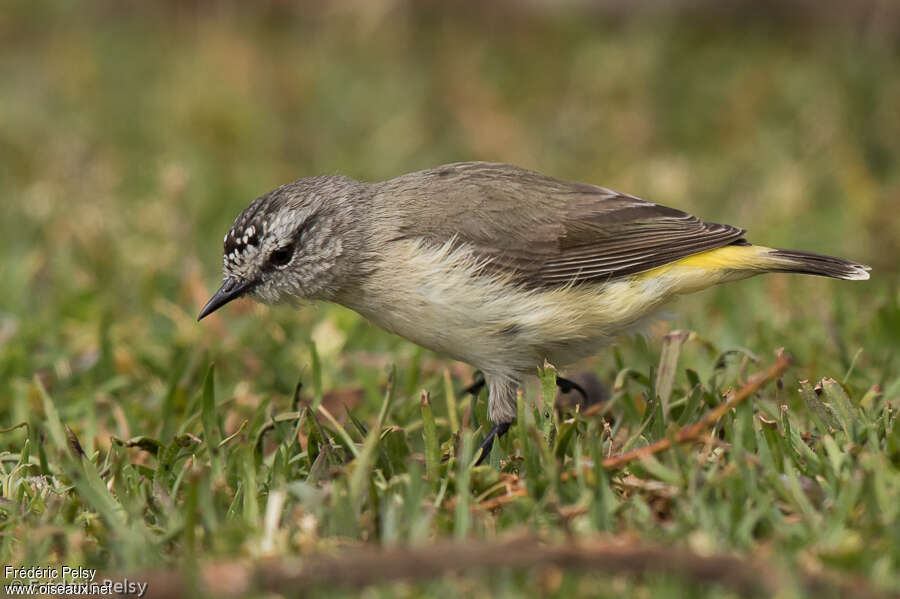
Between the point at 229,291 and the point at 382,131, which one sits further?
the point at 382,131

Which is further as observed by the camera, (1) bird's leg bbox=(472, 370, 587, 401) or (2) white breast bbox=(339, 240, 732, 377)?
(1) bird's leg bbox=(472, 370, 587, 401)

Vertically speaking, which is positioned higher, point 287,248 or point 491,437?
point 287,248

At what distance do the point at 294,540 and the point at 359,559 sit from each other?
443mm

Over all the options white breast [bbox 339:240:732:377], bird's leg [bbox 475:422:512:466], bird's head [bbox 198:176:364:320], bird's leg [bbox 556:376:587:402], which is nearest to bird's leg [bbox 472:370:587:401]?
bird's leg [bbox 556:376:587:402]

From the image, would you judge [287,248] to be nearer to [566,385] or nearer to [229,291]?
[229,291]

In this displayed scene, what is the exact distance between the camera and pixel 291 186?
4.36m

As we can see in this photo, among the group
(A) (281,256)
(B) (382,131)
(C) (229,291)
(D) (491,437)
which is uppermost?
(B) (382,131)

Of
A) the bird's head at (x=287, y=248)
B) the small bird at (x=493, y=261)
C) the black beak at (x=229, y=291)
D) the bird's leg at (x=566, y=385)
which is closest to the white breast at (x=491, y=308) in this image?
the small bird at (x=493, y=261)

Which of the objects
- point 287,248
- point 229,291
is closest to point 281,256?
point 287,248

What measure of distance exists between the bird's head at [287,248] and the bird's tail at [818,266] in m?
1.60

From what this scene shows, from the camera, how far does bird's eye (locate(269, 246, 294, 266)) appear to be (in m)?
4.21

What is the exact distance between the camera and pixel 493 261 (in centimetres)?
398

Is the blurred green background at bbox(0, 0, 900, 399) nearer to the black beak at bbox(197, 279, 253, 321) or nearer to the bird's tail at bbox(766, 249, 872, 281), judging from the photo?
the bird's tail at bbox(766, 249, 872, 281)

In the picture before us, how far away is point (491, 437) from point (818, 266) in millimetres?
1388
